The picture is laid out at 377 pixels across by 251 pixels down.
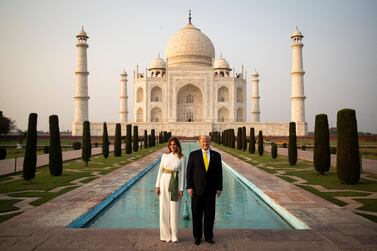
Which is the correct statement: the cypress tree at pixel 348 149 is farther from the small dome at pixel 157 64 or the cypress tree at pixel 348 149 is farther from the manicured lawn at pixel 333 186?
the small dome at pixel 157 64

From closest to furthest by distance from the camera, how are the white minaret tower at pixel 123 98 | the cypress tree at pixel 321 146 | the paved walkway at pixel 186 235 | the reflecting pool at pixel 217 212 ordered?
1. the paved walkway at pixel 186 235
2. the reflecting pool at pixel 217 212
3. the cypress tree at pixel 321 146
4. the white minaret tower at pixel 123 98

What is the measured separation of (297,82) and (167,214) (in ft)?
94.5

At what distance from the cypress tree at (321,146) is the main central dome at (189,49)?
30352 millimetres

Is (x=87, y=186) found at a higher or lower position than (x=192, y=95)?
lower

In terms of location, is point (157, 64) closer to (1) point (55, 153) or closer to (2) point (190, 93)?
(2) point (190, 93)

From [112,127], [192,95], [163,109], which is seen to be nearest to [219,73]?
[192,95]

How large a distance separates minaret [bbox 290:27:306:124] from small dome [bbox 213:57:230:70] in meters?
8.80

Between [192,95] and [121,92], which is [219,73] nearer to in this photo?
[192,95]

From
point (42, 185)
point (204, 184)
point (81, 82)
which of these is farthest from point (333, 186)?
point (81, 82)

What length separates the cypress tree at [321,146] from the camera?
26.5 ft

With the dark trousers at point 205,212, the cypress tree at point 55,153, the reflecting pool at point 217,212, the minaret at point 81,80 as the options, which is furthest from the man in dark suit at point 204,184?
the minaret at point 81,80

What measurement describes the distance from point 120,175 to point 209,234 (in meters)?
5.13

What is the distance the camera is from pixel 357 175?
6621mm

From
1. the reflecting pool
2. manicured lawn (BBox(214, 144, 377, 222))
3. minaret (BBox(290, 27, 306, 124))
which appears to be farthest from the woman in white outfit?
minaret (BBox(290, 27, 306, 124))
